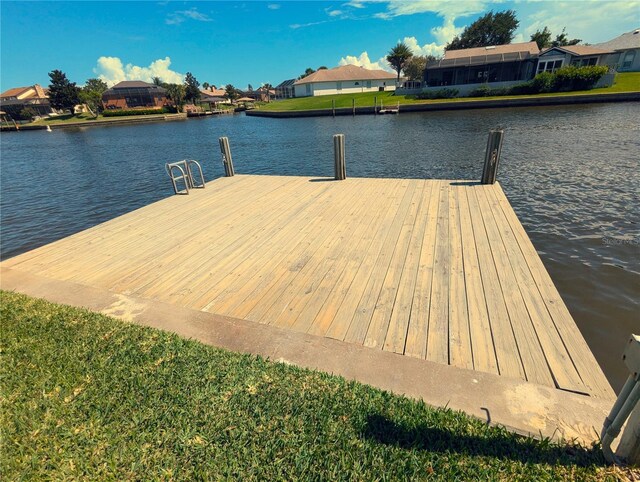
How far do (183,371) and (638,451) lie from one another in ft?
10.6

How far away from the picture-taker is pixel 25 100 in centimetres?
7931

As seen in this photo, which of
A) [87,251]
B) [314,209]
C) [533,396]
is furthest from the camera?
[314,209]

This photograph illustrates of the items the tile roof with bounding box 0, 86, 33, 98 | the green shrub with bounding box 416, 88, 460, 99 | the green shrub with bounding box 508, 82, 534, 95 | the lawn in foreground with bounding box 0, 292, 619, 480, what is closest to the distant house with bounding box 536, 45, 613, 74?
the green shrub with bounding box 508, 82, 534, 95

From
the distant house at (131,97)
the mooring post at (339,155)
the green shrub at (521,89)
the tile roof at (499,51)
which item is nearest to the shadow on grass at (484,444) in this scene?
the mooring post at (339,155)

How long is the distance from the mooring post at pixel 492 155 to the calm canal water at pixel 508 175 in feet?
4.68

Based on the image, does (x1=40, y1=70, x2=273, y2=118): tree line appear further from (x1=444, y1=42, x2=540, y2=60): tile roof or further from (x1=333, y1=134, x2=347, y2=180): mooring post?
(x1=333, y1=134, x2=347, y2=180): mooring post

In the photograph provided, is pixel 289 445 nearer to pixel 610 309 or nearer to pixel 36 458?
pixel 36 458

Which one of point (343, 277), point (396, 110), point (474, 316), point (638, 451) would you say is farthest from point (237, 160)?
point (396, 110)

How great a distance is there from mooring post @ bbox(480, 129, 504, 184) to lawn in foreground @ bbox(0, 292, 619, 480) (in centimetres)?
690

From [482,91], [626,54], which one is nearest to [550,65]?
[482,91]

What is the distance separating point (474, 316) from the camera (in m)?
3.33

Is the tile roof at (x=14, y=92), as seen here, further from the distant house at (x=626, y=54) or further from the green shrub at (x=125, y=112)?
the distant house at (x=626, y=54)

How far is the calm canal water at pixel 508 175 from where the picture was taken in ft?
17.3

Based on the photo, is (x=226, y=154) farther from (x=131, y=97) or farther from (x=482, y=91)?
(x=131, y=97)
